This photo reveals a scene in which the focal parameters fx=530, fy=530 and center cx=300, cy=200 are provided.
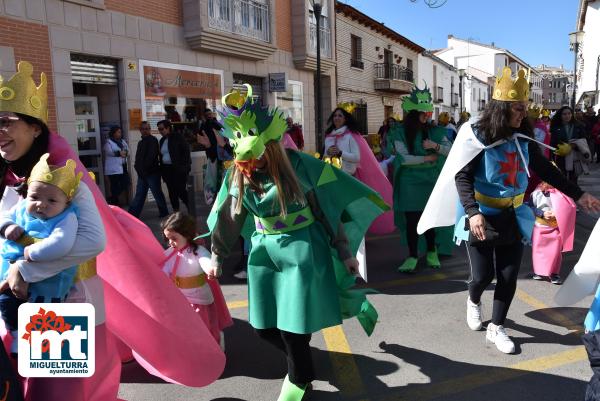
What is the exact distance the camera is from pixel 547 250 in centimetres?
532

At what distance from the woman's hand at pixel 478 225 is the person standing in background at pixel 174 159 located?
257 inches

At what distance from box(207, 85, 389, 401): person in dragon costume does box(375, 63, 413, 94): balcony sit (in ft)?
77.1

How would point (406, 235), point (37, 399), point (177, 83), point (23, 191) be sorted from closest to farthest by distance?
point (37, 399) < point (23, 191) < point (406, 235) < point (177, 83)

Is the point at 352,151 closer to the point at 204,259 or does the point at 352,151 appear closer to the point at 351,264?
the point at 204,259

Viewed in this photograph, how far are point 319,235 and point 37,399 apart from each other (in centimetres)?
154

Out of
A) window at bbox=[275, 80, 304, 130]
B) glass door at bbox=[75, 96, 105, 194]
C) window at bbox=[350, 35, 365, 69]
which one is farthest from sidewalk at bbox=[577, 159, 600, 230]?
window at bbox=[350, 35, 365, 69]

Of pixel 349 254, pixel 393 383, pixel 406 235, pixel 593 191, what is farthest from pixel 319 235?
pixel 593 191

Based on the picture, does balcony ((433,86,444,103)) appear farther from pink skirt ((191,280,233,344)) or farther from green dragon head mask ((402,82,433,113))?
pink skirt ((191,280,233,344))

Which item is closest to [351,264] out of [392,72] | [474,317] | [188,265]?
[188,265]

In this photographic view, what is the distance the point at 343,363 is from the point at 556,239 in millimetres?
2894

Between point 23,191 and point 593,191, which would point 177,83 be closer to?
point 593,191

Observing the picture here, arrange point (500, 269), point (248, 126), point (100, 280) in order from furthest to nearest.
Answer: point (500, 269) → point (248, 126) → point (100, 280)

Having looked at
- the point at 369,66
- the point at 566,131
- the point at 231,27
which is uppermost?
the point at 369,66

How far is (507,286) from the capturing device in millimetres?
3693
